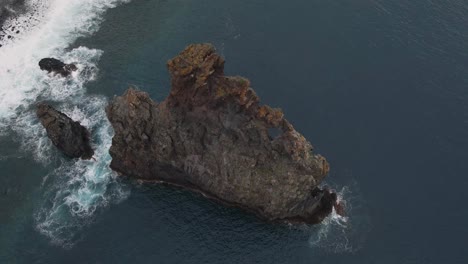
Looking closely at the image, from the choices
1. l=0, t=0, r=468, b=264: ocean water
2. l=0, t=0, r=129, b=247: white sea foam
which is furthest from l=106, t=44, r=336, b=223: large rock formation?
l=0, t=0, r=129, b=247: white sea foam

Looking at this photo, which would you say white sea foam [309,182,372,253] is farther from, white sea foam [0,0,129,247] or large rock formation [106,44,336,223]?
white sea foam [0,0,129,247]

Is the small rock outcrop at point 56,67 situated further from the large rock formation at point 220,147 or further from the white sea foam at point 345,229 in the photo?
the white sea foam at point 345,229

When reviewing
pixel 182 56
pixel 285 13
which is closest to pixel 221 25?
pixel 285 13

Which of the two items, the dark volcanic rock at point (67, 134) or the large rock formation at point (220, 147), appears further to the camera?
the dark volcanic rock at point (67, 134)

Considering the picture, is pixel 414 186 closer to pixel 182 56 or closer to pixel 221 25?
pixel 182 56

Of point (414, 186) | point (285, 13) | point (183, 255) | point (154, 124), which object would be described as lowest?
point (183, 255)

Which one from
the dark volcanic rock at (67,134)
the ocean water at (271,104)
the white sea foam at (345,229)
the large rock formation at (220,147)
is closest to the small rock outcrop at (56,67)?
the ocean water at (271,104)

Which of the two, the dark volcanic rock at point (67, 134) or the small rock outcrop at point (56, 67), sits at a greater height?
the small rock outcrop at point (56, 67)
